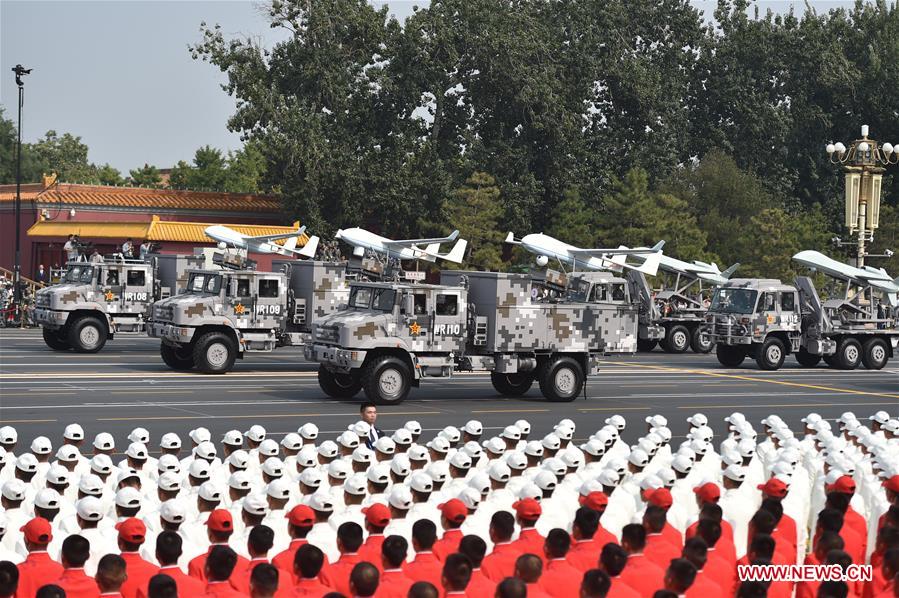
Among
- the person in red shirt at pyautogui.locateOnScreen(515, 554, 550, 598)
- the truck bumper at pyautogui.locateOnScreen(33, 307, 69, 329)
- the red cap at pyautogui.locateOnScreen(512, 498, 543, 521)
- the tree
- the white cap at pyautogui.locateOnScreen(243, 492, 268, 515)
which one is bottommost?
the person in red shirt at pyautogui.locateOnScreen(515, 554, 550, 598)

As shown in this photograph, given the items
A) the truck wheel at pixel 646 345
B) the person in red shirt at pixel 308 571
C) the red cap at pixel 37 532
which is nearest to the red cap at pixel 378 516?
the person in red shirt at pixel 308 571

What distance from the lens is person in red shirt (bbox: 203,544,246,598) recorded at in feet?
22.8

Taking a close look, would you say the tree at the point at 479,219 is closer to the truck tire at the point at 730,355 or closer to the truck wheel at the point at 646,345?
the truck wheel at the point at 646,345

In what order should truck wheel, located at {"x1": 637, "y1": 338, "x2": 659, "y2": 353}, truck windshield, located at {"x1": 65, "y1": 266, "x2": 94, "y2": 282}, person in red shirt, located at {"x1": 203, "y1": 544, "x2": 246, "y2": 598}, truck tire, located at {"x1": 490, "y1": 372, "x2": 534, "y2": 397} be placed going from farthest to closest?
truck wheel, located at {"x1": 637, "y1": 338, "x2": 659, "y2": 353}, truck windshield, located at {"x1": 65, "y1": 266, "x2": 94, "y2": 282}, truck tire, located at {"x1": 490, "y1": 372, "x2": 534, "y2": 397}, person in red shirt, located at {"x1": 203, "y1": 544, "x2": 246, "y2": 598}

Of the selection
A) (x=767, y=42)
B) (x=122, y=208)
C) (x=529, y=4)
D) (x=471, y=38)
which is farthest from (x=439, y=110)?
(x=767, y=42)

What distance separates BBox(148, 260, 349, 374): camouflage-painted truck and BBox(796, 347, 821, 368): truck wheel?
573 inches

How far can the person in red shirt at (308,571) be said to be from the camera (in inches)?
276

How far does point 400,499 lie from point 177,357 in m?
22.4

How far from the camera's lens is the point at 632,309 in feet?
88.6

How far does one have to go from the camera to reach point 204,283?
30.4 meters

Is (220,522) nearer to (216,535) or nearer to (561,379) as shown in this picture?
(216,535)

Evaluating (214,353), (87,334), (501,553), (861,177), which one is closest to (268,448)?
(501,553)

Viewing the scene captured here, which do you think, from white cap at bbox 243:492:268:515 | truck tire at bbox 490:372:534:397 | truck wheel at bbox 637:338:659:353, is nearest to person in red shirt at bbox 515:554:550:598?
white cap at bbox 243:492:268:515

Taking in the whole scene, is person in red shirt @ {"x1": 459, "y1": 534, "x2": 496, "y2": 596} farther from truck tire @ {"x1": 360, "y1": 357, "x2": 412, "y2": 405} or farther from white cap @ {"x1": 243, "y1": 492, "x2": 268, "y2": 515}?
truck tire @ {"x1": 360, "y1": 357, "x2": 412, "y2": 405}
